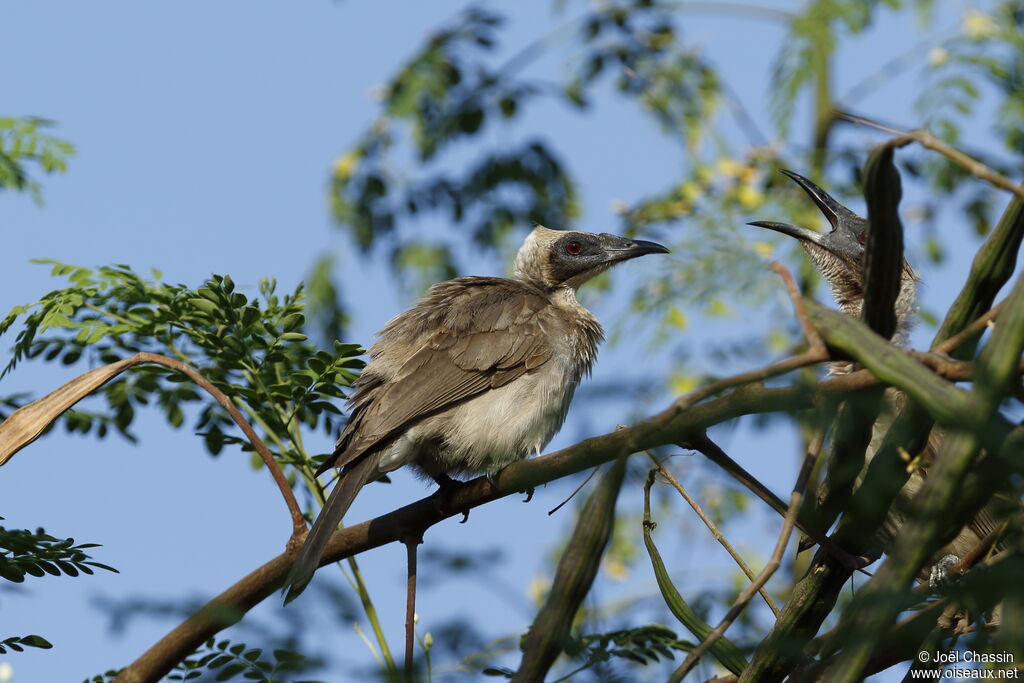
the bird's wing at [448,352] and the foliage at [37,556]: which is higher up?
the bird's wing at [448,352]

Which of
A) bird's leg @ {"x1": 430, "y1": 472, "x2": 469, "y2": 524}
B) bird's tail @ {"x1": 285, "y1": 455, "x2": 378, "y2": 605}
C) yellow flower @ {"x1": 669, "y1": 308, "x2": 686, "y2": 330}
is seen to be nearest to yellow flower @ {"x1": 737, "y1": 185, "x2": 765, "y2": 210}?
yellow flower @ {"x1": 669, "y1": 308, "x2": 686, "y2": 330}

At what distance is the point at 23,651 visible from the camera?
8.41 feet

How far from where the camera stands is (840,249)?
202 inches

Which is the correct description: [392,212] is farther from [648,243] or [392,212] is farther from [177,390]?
[177,390]

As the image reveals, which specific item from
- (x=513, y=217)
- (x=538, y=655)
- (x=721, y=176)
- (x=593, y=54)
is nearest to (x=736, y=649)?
(x=538, y=655)

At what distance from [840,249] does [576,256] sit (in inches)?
50.3

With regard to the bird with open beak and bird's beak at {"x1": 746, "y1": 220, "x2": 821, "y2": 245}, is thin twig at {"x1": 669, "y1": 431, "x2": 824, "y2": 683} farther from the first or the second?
bird's beak at {"x1": 746, "y1": 220, "x2": 821, "y2": 245}

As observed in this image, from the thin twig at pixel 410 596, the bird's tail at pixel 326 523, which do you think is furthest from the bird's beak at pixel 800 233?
the thin twig at pixel 410 596

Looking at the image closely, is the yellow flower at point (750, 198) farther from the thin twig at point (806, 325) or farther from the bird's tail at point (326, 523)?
the thin twig at point (806, 325)

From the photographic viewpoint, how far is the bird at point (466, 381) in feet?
14.1

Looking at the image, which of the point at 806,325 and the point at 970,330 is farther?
the point at 970,330

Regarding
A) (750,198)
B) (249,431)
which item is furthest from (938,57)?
(249,431)

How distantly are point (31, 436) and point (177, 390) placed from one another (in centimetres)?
102

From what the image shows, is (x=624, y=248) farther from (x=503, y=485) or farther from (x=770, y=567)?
(x=770, y=567)
